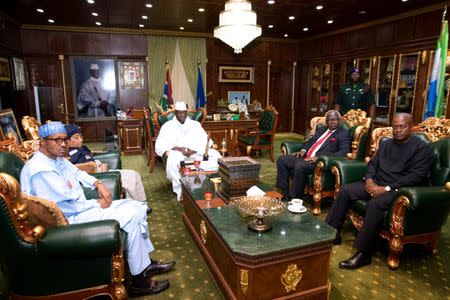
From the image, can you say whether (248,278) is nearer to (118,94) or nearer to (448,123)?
(448,123)

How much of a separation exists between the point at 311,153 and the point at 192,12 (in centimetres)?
401

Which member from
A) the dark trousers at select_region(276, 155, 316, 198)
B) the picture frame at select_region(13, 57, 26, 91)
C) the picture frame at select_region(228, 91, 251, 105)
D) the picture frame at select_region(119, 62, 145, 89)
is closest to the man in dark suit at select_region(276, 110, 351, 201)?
the dark trousers at select_region(276, 155, 316, 198)

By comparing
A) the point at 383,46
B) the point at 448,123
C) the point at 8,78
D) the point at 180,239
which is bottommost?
the point at 180,239

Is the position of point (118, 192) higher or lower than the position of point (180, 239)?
higher

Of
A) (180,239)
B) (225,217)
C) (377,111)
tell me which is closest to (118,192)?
(180,239)

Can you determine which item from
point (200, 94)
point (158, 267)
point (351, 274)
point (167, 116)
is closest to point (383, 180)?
point (351, 274)

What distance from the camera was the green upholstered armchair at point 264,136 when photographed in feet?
19.0

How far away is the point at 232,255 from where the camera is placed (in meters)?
1.85

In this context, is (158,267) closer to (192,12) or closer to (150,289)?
(150,289)

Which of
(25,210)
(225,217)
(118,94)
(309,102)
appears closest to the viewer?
(25,210)

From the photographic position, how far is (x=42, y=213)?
1709mm

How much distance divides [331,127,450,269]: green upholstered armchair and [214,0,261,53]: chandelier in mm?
2571

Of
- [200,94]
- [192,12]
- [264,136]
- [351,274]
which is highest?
[192,12]

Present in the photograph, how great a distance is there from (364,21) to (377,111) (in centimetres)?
203
